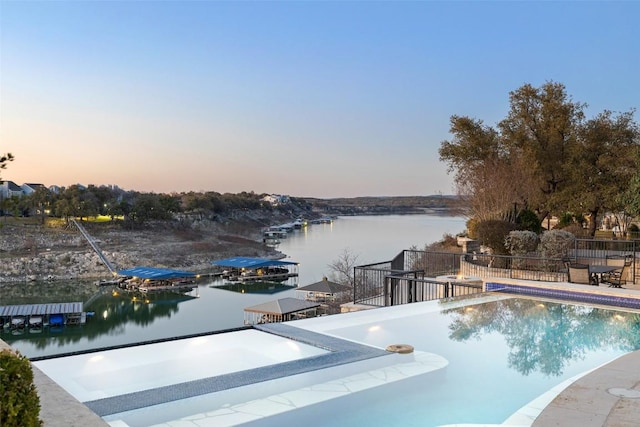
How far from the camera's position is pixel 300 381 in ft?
17.4

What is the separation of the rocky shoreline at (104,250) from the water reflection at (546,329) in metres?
52.0

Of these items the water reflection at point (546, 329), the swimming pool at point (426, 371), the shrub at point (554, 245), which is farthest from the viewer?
the shrub at point (554, 245)

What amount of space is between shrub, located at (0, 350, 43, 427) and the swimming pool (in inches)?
76.0

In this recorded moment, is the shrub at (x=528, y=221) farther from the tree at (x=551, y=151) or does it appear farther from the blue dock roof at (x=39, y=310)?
the blue dock roof at (x=39, y=310)

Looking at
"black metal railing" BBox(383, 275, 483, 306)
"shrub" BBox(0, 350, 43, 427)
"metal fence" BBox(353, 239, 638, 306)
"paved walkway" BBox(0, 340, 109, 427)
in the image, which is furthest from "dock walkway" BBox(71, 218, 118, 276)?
"shrub" BBox(0, 350, 43, 427)

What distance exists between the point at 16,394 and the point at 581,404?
3.98 meters

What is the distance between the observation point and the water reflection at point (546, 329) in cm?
677

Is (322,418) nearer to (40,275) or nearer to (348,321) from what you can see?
(348,321)

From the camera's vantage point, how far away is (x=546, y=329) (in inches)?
323

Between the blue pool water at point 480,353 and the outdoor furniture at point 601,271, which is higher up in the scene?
the outdoor furniture at point 601,271

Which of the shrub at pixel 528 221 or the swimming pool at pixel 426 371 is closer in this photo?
the swimming pool at pixel 426 371

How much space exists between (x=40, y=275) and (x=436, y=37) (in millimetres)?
46641

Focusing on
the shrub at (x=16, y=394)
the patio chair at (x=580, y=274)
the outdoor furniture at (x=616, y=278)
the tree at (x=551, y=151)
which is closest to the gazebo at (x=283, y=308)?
the tree at (x=551, y=151)

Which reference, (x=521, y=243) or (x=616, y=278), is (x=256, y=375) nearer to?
(x=616, y=278)
